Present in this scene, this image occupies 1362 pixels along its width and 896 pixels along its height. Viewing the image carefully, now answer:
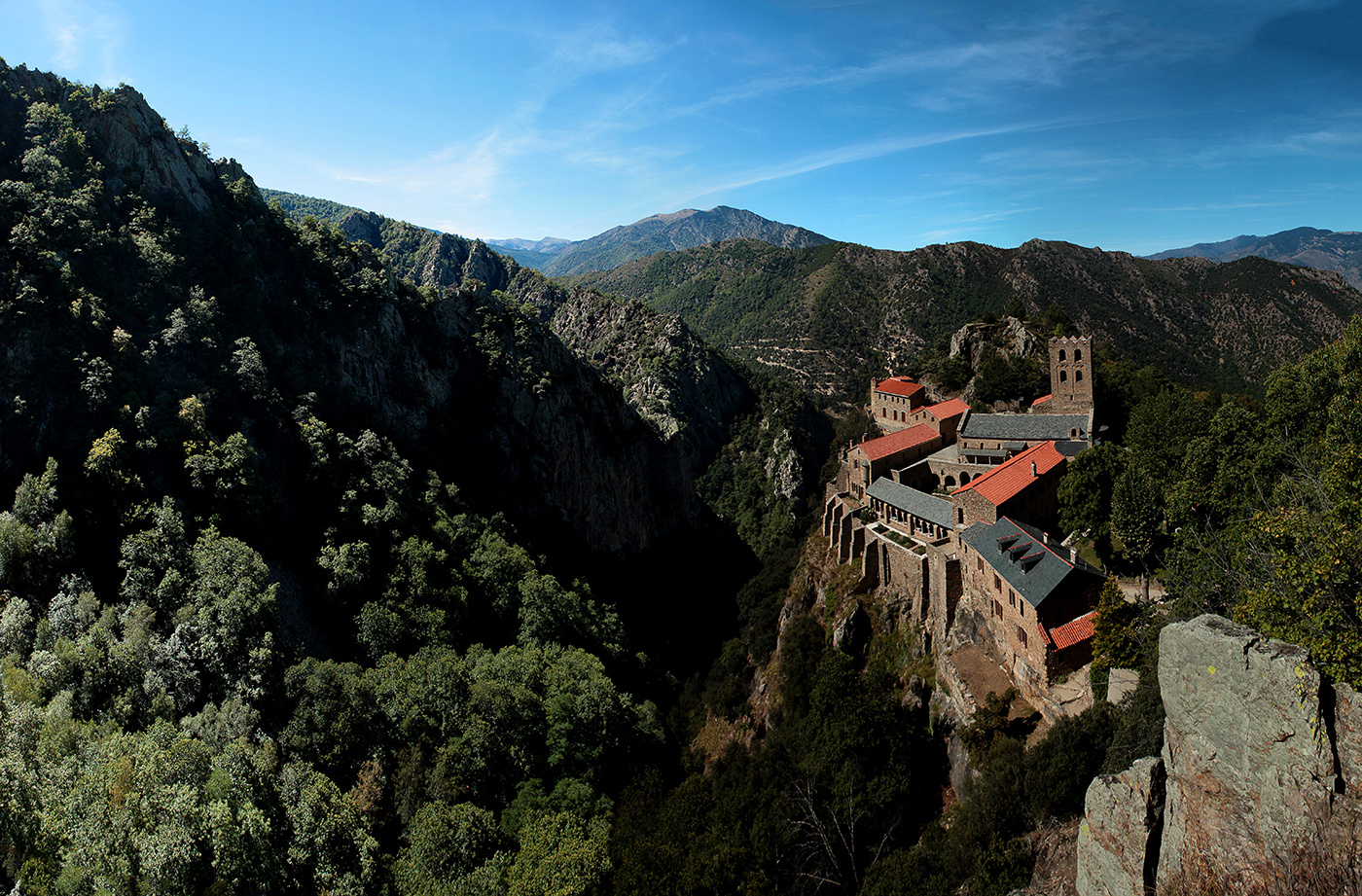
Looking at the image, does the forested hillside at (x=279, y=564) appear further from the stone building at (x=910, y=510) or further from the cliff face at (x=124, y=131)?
the stone building at (x=910, y=510)

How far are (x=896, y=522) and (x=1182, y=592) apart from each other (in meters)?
22.1

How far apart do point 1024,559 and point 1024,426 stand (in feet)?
73.3

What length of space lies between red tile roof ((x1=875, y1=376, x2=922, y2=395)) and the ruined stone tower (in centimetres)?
1662

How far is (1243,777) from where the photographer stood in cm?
1241

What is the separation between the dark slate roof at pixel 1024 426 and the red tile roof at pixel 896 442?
2934 mm

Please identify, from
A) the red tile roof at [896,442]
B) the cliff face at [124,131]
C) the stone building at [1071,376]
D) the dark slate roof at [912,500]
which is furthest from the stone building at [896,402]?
the cliff face at [124,131]

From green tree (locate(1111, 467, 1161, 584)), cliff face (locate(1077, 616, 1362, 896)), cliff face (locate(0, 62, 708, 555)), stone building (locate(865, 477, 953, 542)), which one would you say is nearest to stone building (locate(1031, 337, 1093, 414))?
stone building (locate(865, 477, 953, 542))

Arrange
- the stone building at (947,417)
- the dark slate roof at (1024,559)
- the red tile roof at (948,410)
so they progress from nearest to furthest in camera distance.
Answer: the dark slate roof at (1024,559), the stone building at (947,417), the red tile roof at (948,410)

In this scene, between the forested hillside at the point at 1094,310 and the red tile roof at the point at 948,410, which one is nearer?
the red tile roof at the point at 948,410

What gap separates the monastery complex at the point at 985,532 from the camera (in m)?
29.7

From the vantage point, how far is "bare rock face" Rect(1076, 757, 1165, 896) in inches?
585

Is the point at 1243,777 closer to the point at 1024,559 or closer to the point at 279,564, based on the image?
the point at 1024,559

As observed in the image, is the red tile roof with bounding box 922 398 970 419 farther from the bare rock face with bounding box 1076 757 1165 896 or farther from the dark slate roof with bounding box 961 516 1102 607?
the bare rock face with bounding box 1076 757 1165 896

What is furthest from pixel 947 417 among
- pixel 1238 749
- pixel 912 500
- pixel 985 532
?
pixel 1238 749
